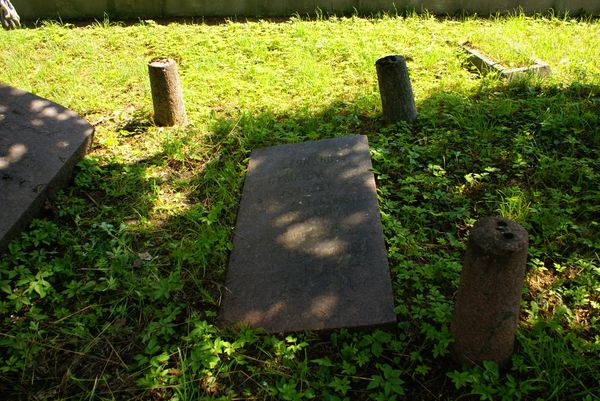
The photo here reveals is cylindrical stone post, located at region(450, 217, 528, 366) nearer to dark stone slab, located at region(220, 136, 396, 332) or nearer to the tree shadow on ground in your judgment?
the tree shadow on ground

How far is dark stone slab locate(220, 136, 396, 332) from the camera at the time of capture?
93.7 inches

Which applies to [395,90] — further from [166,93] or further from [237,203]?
[166,93]

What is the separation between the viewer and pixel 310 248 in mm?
2754

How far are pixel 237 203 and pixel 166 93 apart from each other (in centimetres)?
162

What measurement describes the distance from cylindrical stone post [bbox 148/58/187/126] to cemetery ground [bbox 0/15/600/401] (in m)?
0.14

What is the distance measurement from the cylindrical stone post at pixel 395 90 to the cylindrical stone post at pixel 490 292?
2464 millimetres

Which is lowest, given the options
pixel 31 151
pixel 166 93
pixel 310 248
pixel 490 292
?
pixel 310 248

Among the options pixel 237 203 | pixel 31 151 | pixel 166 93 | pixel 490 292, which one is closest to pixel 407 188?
pixel 237 203

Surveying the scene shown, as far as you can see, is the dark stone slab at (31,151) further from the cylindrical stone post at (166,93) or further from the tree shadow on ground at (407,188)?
the cylindrical stone post at (166,93)

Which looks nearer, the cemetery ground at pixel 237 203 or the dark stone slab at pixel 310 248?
the cemetery ground at pixel 237 203

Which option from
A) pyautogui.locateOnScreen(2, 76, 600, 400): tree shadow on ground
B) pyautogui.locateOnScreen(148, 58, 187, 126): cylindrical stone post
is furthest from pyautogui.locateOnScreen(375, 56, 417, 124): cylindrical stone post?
pyautogui.locateOnScreen(148, 58, 187, 126): cylindrical stone post

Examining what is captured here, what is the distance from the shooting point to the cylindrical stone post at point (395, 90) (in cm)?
400

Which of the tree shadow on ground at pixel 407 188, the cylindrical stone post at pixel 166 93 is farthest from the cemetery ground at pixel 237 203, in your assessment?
the cylindrical stone post at pixel 166 93

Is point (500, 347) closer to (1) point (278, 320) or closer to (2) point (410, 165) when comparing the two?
(1) point (278, 320)
